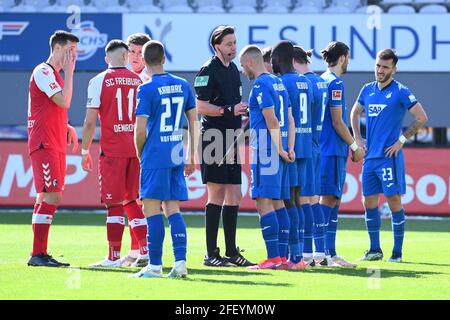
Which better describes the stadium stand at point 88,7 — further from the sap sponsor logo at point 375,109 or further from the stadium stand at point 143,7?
the sap sponsor logo at point 375,109

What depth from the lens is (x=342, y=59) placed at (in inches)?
470

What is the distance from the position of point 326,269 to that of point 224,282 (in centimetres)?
180

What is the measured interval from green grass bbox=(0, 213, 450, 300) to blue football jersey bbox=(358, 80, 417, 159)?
4.49ft

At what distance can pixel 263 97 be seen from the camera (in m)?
10.6

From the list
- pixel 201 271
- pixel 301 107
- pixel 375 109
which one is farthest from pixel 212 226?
pixel 375 109

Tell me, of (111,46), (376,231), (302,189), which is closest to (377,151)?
(376,231)

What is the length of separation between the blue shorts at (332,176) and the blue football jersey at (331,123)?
8cm

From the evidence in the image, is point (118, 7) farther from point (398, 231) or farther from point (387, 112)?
point (398, 231)

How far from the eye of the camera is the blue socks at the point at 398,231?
487 inches

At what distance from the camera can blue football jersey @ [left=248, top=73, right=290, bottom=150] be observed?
10.6m

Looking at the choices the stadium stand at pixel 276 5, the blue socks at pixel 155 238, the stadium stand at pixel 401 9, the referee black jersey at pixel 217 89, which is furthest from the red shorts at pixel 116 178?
the stadium stand at pixel 401 9

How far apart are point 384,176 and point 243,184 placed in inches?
277

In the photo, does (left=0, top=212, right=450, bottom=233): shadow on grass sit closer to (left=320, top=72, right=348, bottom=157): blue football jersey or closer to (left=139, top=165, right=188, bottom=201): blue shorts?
(left=320, top=72, right=348, bottom=157): blue football jersey

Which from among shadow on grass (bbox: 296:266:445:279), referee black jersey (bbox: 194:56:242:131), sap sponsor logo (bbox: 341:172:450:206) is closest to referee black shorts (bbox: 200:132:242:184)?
referee black jersey (bbox: 194:56:242:131)
